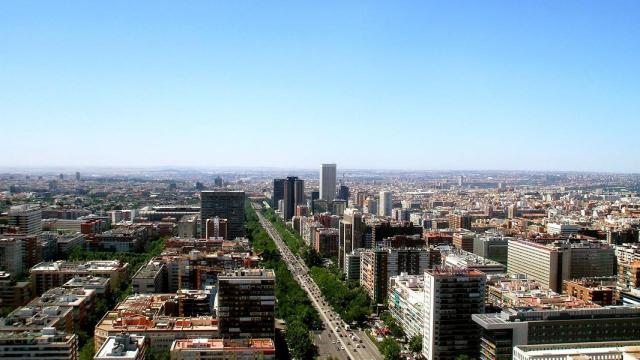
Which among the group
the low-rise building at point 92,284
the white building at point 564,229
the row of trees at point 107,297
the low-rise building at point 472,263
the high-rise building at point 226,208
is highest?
the high-rise building at point 226,208

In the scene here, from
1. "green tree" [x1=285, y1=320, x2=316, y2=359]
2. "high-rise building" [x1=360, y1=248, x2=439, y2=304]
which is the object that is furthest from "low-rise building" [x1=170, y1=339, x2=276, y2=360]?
"high-rise building" [x1=360, y1=248, x2=439, y2=304]

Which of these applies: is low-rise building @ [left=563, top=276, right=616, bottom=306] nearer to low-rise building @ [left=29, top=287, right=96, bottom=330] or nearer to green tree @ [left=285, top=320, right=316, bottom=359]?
green tree @ [left=285, top=320, right=316, bottom=359]

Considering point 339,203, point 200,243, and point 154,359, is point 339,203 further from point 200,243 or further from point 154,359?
point 154,359

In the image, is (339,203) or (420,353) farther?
(339,203)

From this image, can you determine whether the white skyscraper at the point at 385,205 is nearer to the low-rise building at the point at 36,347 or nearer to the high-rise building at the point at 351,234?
the high-rise building at the point at 351,234

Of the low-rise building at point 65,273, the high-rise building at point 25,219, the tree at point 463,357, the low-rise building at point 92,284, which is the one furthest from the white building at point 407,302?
the high-rise building at point 25,219

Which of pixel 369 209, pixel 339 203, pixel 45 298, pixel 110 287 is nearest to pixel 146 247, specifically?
pixel 110 287
